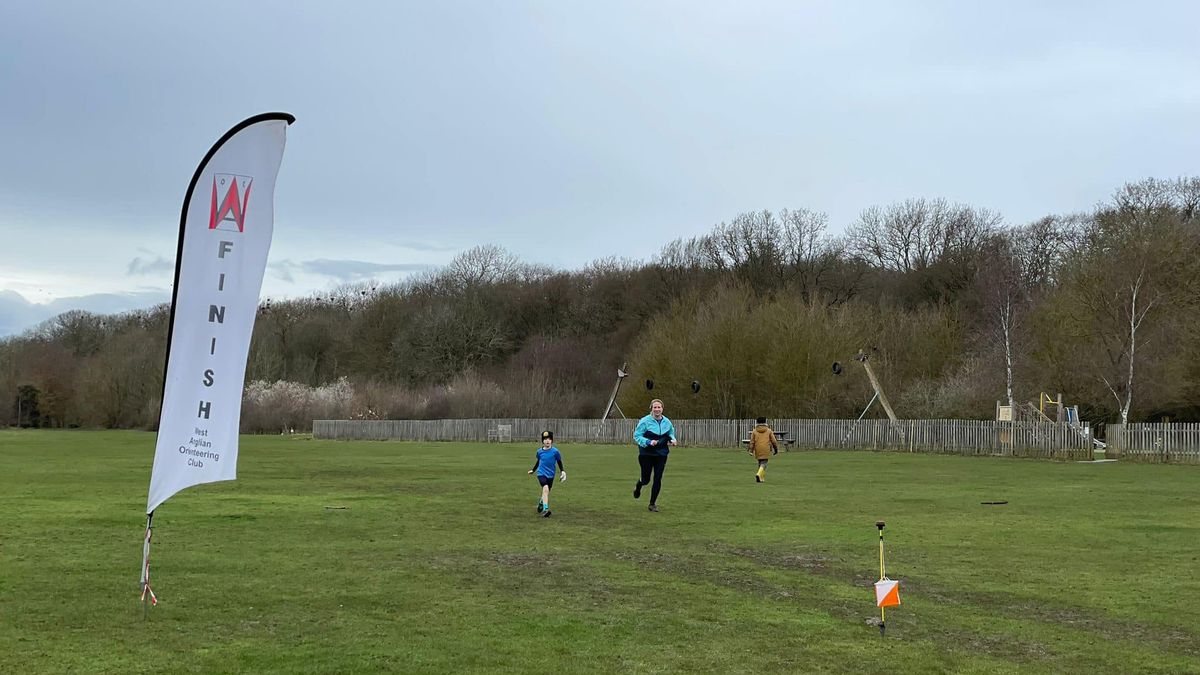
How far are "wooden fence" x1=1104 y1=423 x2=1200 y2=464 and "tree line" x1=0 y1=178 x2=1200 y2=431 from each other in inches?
146

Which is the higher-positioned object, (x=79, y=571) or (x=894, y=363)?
(x=894, y=363)

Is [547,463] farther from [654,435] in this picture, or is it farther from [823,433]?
[823,433]

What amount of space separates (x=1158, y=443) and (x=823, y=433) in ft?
53.5

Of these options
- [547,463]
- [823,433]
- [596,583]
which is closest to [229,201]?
[596,583]

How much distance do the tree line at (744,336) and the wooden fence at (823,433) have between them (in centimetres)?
457

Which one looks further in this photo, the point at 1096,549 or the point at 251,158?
the point at 1096,549

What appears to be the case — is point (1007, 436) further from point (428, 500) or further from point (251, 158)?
point (251, 158)

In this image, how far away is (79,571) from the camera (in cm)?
1183

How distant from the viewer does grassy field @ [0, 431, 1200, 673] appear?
8141mm

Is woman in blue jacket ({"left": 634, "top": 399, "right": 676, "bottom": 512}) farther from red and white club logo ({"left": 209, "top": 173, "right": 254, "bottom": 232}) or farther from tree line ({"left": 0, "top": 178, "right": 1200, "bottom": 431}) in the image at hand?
tree line ({"left": 0, "top": 178, "right": 1200, "bottom": 431})

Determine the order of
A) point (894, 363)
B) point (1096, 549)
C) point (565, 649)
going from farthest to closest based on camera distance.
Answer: point (894, 363)
point (1096, 549)
point (565, 649)

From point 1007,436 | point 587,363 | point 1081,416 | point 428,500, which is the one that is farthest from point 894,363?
point 428,500

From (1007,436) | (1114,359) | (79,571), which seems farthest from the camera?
(1114,359)

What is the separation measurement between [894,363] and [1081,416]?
52.4ft
